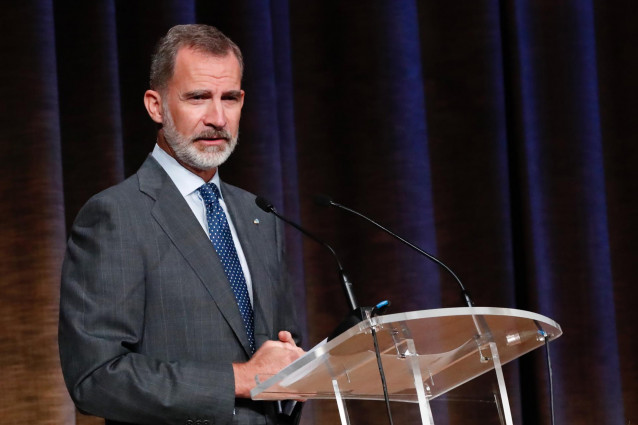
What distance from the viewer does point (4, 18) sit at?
2.70m

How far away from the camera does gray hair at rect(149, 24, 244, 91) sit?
6.48 feet

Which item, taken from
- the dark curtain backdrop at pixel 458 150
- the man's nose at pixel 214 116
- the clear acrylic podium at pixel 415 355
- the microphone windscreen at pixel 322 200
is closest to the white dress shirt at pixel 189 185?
the man's nose at pixel 214 116

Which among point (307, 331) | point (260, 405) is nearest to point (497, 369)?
point (260, 405)

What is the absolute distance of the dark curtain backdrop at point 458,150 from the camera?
2.99 metres

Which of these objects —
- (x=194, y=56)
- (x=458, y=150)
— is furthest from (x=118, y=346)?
(x=458, y=150)

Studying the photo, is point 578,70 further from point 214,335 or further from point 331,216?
point 214,335

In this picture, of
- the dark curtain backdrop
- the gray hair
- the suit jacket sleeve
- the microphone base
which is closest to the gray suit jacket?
the suit jacket sleeve

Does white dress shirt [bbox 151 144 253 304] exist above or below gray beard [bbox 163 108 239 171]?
below

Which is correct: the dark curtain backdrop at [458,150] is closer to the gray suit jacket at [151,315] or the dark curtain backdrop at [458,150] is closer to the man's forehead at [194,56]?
the man's forehead at [194,56]

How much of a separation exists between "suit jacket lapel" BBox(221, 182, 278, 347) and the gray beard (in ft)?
0.47

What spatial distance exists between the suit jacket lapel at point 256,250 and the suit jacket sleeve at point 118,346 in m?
0.20

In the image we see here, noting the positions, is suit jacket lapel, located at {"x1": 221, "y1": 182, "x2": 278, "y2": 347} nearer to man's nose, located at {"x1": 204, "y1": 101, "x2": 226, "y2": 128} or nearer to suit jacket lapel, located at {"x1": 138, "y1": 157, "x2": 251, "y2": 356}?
suit jacket lapel, located at {"x1": 138, "y1": 157, "x2": 251, "y2": 356}

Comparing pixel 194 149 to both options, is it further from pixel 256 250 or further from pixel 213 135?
pixel 256 250

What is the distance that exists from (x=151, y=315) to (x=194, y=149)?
0.39 metres
